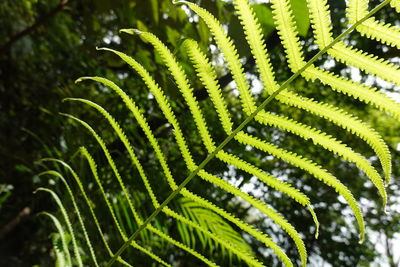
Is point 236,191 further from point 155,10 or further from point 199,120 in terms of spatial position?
point 155,10

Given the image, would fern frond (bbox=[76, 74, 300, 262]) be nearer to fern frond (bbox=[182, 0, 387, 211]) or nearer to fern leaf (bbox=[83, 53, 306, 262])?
fern leaf (bbox=[83, 53, 306, 262])

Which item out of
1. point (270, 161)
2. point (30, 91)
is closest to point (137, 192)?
point (270, 161)

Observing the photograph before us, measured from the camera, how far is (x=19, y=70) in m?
2.78

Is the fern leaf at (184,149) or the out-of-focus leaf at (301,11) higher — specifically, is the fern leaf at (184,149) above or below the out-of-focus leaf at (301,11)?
below

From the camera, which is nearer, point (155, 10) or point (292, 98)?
point (292, 98)

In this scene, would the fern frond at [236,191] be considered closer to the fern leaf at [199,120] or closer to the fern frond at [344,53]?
the fern leaf at [199,120]

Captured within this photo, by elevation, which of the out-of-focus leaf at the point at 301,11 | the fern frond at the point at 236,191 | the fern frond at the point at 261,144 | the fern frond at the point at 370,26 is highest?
the out-of-focus leaf at the point at 301,11

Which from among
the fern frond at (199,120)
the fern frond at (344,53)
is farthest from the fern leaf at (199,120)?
the fern frond at (344,53)

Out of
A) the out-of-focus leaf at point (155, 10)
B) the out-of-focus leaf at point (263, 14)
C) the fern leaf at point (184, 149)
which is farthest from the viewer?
the out-of-focus leaf at point (155, 10)

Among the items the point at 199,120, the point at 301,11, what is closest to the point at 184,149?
the point at 199,120

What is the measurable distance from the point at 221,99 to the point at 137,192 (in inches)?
41.6

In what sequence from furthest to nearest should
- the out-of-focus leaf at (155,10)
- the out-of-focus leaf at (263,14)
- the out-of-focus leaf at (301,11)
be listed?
the out-of-focus leaf at (155,10) < the out-of-focus leaf at (263,14) < the out-of-focus leaf at (301,11)

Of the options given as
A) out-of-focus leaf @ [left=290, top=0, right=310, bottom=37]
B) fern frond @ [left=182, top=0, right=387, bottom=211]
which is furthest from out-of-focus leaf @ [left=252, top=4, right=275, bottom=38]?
fern frond @ [left=182, top=0, right=387, bottom=211]

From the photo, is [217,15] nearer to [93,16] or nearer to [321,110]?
[321,110]
